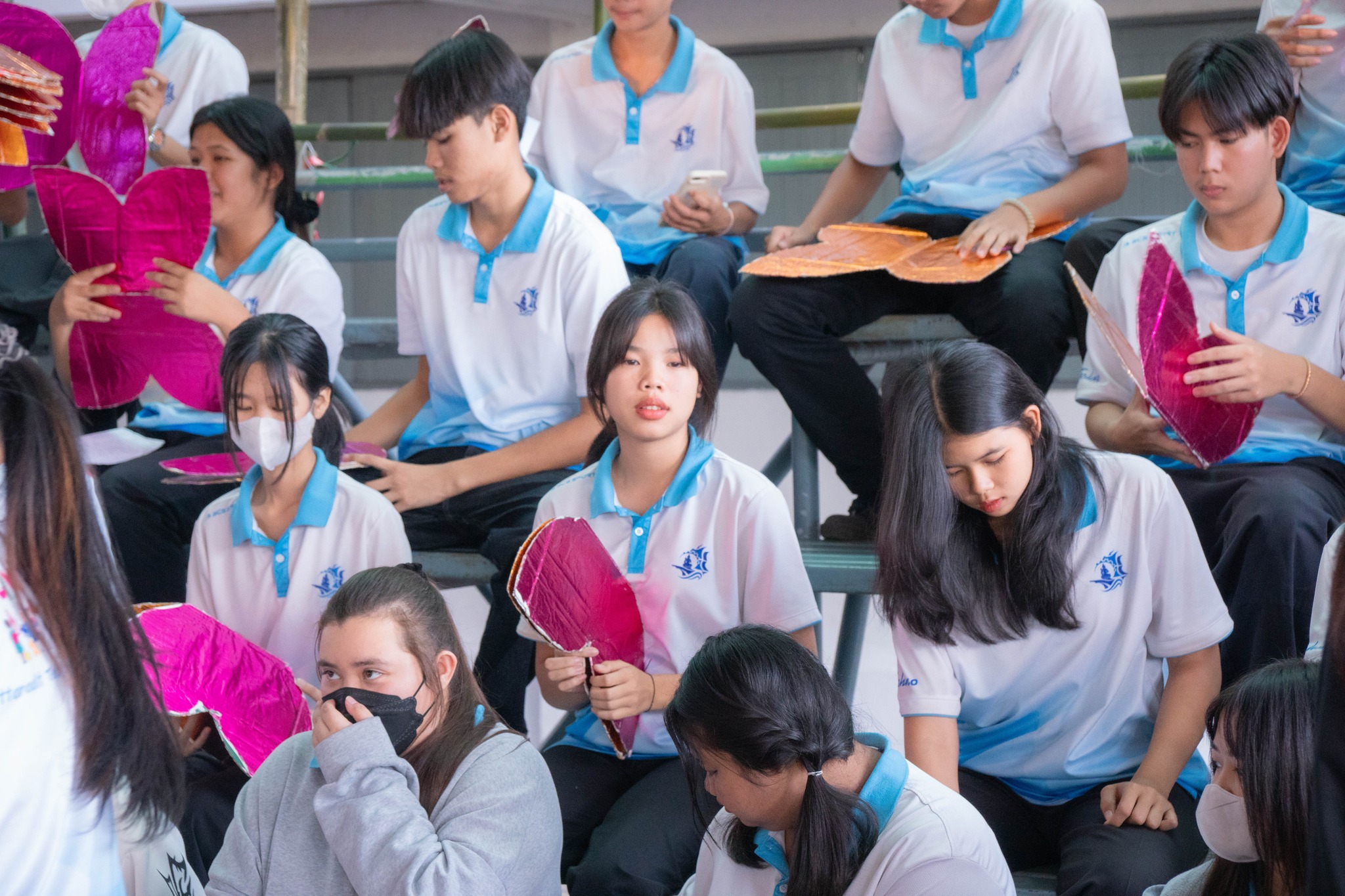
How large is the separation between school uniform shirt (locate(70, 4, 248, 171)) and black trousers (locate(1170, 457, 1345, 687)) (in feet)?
8.10

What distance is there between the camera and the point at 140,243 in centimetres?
245

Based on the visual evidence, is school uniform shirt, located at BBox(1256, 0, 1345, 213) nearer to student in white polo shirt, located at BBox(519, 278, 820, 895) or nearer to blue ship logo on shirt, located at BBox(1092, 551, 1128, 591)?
blue ship logo on shirt, located at BBox(1092, 551, 1128, 591)

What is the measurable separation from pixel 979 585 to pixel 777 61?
19.3 ft

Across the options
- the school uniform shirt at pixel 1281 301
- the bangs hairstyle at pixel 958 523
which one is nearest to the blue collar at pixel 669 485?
the bangs hairstyle at pixel 958 523

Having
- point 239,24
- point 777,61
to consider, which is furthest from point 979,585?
point 239,24

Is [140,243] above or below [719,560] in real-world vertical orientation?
above

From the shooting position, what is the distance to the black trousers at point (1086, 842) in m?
1.53

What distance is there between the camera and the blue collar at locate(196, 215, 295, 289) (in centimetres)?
274

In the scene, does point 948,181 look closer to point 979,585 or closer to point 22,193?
point 979,585

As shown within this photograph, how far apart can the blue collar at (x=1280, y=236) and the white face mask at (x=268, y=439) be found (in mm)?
1468

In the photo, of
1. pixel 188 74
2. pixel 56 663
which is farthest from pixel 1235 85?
pixel 188 74

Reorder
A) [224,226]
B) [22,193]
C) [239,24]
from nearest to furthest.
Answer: [224,226]
[22,193]
[239,24]

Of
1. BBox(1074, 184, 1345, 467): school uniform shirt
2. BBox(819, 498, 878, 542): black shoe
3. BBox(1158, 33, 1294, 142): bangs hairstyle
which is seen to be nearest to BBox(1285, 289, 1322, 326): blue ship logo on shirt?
BBox(1074, 184, 1345, 467): school uniform shirt

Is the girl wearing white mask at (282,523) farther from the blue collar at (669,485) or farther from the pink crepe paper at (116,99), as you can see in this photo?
the pink crepe paper at (116,99)
